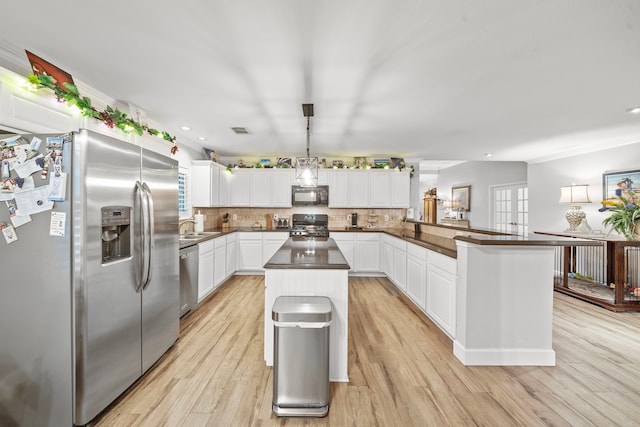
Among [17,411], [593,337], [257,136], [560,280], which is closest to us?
[17,411]

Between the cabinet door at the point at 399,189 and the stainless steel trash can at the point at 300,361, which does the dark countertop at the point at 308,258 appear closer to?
the stainless steel trash can at the point at 300,361

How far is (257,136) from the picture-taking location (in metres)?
4.18

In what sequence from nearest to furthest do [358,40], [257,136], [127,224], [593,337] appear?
1. [358,40]
2. [127,224]
3. [593,337]
4. [257,136]

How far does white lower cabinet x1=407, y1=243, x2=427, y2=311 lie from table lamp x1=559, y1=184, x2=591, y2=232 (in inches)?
134

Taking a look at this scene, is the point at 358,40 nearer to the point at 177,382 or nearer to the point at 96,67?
the point at 96,67

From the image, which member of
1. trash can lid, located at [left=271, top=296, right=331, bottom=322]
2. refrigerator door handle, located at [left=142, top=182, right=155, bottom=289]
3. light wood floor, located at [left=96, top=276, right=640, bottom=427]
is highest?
refrigerator door handle, located at [left=142, top=182, right=155, bottom=289]

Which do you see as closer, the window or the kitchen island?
the kitchen island

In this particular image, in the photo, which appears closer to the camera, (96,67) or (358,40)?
(358,40)

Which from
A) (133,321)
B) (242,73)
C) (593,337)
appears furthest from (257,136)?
(593,337)

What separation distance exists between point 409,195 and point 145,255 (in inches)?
190

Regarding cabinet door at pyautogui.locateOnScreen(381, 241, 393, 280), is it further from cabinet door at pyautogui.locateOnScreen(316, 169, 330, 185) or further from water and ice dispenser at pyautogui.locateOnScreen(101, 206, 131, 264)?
water and ice dispenser at pyautogui.locateOnScreen(101, 206, 131, 264)

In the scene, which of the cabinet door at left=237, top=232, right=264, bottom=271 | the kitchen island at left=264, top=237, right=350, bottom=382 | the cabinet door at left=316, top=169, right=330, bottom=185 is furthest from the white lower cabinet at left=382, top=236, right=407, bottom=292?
the cabinet door at left=237, top=232, right=264, bottom=271

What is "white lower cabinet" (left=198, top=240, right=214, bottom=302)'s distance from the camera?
3.57 meters

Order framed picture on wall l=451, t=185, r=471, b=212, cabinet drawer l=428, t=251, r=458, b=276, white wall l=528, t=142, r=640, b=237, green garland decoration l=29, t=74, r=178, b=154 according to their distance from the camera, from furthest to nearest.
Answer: framed picture on wall l=451, t=185, r=471, b=212 < white wall l=528, t=142, r=640, b=237 < cabinet drawer l=428, t=251, r=458, b=276 < green garland decoration l=29, t=74, r=178, b=154
